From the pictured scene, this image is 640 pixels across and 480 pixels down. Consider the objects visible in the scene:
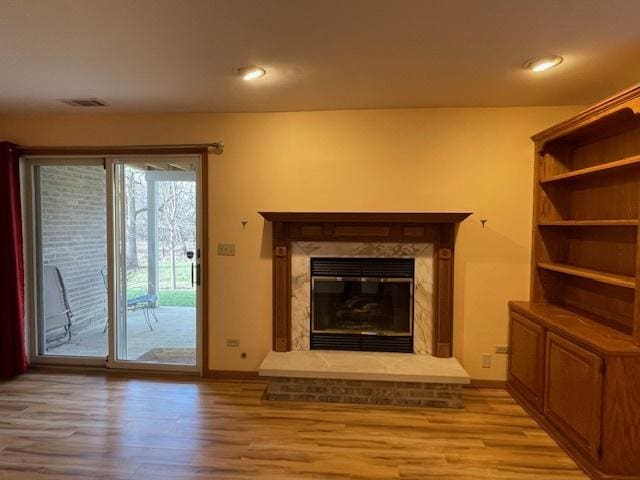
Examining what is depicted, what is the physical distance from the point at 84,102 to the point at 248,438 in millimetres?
2982

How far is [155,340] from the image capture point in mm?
3867

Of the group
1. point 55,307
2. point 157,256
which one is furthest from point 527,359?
point 55,307

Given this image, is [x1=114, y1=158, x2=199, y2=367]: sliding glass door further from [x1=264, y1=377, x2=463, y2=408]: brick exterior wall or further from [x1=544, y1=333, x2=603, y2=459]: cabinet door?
[x1=544, y1=333, x2=603, y2=459]: cabinet door

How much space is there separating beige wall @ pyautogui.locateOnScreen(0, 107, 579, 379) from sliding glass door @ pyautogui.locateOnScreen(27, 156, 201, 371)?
0.27 m

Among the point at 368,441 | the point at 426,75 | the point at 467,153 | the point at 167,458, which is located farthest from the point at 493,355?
the point at 167,458

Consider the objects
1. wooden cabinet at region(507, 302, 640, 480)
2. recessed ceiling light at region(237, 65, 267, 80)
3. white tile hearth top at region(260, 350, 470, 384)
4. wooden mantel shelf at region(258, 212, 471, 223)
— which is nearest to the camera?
wooden cabinet at region(507, 302, 640, 480)

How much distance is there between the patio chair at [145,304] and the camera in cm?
377

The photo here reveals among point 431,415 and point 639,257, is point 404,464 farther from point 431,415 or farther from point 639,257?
point 639,257

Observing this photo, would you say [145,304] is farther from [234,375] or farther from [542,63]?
[542,63]

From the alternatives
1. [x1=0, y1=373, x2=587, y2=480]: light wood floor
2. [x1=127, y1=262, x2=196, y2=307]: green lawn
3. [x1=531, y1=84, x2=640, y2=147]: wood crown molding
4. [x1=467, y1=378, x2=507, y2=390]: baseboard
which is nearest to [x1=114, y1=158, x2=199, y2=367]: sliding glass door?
[x1=127, y1=262, x2=196, y2=307]: green lawn

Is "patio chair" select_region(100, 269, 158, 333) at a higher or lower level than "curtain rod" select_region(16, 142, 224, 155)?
lower

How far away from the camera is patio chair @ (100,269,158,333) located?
377cm

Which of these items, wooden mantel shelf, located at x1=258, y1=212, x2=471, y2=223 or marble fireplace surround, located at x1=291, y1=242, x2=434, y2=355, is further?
marble fireplace surround, located at x1=291, y1=242, x2=434, y2=355

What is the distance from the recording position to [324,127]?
3.43 meters
